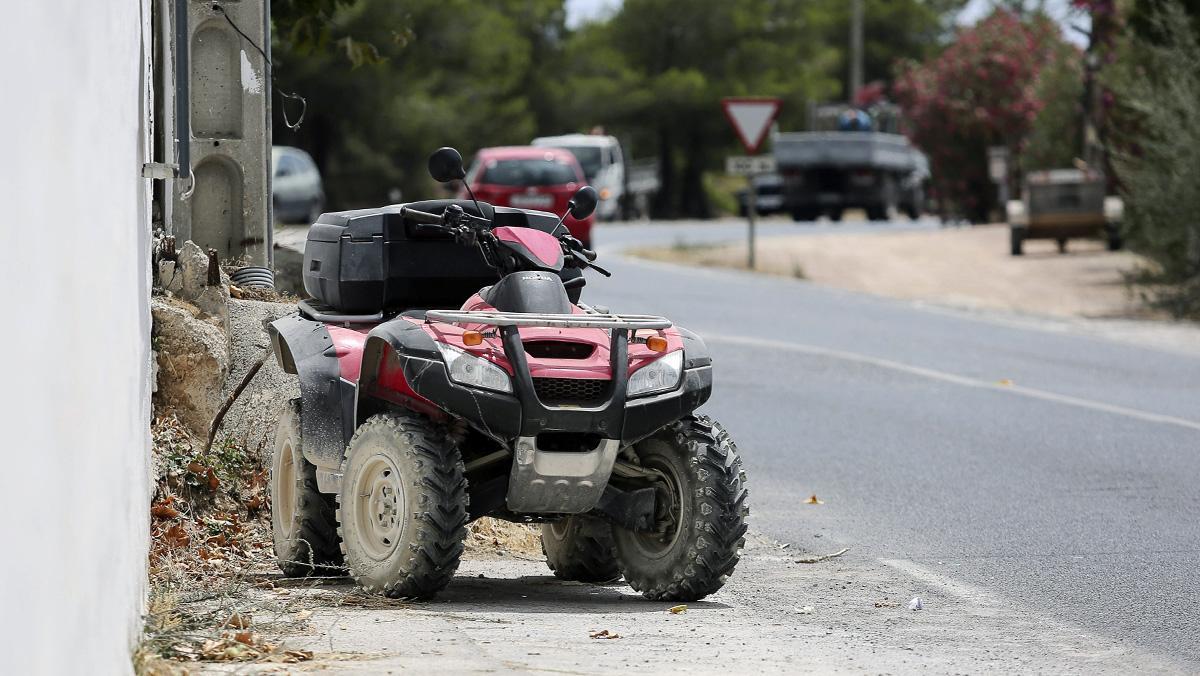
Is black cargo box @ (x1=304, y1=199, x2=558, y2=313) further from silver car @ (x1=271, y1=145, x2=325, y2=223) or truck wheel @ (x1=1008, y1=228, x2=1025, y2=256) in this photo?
truck wheel @ (x1=1008, y1=228, x2=1025, y2=256)

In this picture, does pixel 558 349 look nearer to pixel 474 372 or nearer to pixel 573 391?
pixel 573 391

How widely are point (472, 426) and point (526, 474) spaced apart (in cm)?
24

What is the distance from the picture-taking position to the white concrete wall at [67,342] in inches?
130

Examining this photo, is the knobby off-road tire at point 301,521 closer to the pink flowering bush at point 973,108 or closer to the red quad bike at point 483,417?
the red quad bike at point 483,417

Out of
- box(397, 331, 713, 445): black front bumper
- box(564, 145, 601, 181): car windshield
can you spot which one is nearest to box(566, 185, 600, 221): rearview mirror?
box(397, 331, 713, 445): black front bumper

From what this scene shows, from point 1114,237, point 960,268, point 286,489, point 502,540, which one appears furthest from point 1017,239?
point 286,489

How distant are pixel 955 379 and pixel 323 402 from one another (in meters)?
9.62

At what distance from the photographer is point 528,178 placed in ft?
98.8

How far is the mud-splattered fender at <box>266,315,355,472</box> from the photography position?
7164 mm

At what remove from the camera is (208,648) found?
18.6 ft

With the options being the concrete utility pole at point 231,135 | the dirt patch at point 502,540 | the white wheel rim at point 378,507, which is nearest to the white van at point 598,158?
the concrete utility pole at point 231,135

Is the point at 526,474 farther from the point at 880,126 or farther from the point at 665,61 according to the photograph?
the point at 665,61

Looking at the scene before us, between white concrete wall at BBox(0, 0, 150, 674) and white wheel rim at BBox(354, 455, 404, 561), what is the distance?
1187 millimetres

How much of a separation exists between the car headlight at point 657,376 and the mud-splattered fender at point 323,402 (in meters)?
1.09
